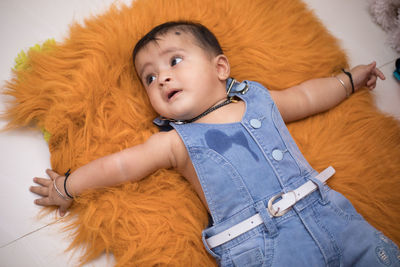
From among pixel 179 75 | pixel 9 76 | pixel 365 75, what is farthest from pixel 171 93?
pixel 365 75

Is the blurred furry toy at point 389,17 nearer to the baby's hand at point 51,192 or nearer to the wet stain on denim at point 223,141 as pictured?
the wet stain on denim at point 223,141

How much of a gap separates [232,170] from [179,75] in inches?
16.1

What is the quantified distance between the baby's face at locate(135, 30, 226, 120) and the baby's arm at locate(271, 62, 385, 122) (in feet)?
0.98

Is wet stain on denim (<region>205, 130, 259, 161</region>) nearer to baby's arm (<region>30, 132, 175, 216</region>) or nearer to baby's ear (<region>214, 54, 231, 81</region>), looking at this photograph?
baby's arm (<region>30, 132, 175, 216</region>)

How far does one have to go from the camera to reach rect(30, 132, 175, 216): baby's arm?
115cm

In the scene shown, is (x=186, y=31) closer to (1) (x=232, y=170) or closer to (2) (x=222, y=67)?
(2) (x=222, y=67)

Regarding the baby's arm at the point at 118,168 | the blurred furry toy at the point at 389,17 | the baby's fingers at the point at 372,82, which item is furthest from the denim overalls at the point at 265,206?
the blurred furry toy at the point at 389,17

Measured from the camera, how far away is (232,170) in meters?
1.11

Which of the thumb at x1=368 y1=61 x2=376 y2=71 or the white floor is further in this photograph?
the thumb at x1=368 y1=61 x2=376 y2=71

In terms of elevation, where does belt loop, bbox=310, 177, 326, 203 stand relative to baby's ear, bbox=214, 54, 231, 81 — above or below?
below

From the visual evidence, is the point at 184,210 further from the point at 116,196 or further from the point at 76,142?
the point at 76,142

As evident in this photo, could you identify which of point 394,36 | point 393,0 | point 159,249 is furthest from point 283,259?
point 393,0

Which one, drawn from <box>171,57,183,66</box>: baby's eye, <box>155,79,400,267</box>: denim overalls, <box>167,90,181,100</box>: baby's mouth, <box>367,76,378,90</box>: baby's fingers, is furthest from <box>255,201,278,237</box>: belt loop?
<box>367,76,378,90</box>: baby's fingers

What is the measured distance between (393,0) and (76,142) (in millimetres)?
1787
